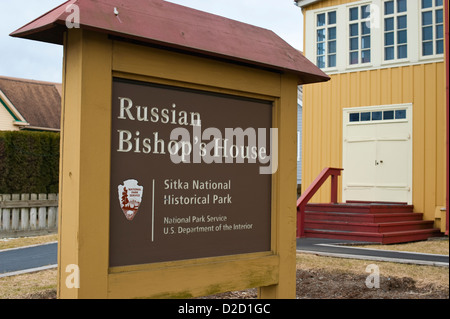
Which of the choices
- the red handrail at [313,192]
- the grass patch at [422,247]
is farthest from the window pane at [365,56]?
the grass patch at [422,247]

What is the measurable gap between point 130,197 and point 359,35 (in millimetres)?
10773

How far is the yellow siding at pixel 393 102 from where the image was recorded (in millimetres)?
11555

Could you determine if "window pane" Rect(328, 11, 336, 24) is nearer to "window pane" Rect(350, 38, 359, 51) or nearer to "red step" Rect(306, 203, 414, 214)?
"window pane" Rect(350, 38, 359, 51)

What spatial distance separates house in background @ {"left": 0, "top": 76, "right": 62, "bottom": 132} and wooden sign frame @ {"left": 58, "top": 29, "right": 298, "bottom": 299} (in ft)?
72.9

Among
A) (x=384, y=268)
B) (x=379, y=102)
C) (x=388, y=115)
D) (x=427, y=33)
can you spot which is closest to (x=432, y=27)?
(x=427, y=33)

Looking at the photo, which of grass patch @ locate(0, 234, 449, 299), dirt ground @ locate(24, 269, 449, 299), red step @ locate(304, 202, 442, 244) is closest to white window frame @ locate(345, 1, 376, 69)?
red step @ locate(304, 202, 442, 244)

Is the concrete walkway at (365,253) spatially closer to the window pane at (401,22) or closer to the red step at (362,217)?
the red step at (362,217)

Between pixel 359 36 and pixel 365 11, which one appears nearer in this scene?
pixel 365 11

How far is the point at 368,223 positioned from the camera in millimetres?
10609

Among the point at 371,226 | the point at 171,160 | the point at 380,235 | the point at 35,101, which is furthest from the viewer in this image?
the point at 35,101

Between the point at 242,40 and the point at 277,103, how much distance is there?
0.56 metres

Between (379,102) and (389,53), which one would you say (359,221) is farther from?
(389,53)

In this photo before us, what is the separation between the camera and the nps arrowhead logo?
3.16 meters

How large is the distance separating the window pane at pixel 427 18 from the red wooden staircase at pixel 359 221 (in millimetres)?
3915
